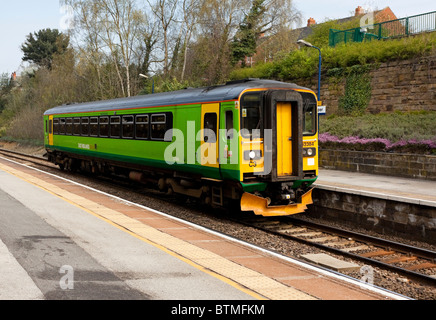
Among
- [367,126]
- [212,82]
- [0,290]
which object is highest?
[212,82]

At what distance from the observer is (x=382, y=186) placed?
13.5 metres

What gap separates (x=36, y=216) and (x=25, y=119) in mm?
46450

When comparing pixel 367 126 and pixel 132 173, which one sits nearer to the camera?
pixel 132 173

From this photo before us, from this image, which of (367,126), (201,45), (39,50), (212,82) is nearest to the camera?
(367,126)

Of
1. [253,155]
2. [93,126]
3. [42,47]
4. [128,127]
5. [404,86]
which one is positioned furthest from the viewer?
[42,47]

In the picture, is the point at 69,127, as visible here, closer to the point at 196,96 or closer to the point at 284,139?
the point at 196,96

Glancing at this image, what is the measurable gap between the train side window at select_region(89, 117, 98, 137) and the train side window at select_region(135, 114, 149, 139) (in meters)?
3.93

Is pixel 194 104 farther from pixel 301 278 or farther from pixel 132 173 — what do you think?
pixel 301 278

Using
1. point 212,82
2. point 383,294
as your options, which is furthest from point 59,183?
point 212,82

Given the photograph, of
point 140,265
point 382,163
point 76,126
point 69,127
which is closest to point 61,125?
point 69,127

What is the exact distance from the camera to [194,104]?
12.1 m

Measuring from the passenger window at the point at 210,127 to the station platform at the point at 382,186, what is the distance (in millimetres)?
3554

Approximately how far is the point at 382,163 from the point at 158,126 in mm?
8083

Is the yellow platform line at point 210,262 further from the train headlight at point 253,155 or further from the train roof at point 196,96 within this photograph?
the train roof at point 196,96
